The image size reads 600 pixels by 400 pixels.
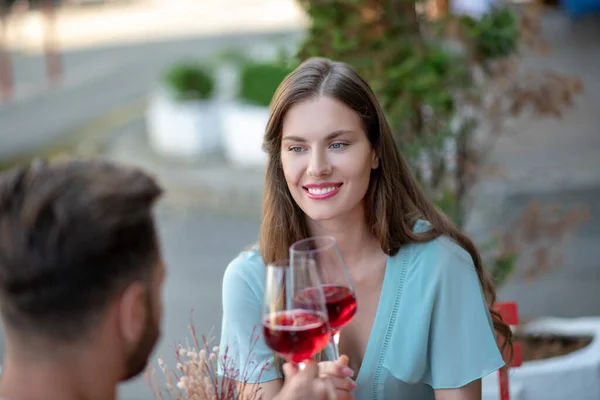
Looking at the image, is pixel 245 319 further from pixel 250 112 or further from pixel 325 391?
pixel 250 112

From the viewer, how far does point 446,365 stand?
255 centimetres

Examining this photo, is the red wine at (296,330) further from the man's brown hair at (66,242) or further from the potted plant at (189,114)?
the potted plant at (189,114)

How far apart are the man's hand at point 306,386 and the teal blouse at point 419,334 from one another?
52 centimetres

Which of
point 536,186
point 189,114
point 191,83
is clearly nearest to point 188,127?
point 189,114

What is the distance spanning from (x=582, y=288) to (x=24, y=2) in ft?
37.9

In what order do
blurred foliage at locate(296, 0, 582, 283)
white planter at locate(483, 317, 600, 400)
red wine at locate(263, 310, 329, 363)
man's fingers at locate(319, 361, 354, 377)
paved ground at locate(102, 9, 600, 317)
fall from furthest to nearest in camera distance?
paved ground at locate(102, 9, 600, 317), blurred foliage at locate(296, 0, 582, 283), white planter at locate(483, 317, 600, 400), man's fingers at locate(319, 361, 354, 377), red wine at locate(263, 310, 329, 363)

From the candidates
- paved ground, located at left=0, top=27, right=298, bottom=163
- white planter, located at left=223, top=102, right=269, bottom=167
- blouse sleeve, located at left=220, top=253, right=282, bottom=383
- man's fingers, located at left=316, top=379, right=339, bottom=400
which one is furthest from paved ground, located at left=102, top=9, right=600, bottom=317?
man's fingers, located at left=316, top=379, right=339, bottom=400

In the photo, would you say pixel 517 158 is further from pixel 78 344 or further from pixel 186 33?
pixel 186 33

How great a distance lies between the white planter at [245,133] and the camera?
32.3 ft

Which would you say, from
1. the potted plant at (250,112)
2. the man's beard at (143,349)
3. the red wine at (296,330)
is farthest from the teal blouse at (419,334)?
the potted plant at (250,112)

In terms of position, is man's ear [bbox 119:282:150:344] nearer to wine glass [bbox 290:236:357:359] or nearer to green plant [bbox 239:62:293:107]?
wine glass [bbox 290:236:357:359]

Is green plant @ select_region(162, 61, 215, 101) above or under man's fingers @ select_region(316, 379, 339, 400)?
under

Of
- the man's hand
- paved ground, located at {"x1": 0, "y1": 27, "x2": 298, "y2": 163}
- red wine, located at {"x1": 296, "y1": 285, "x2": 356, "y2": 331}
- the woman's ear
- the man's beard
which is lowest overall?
paved ground, located at {"x1": 0, "y1": 27, "x2": 298, "y2": 163}

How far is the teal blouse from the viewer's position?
255cm
